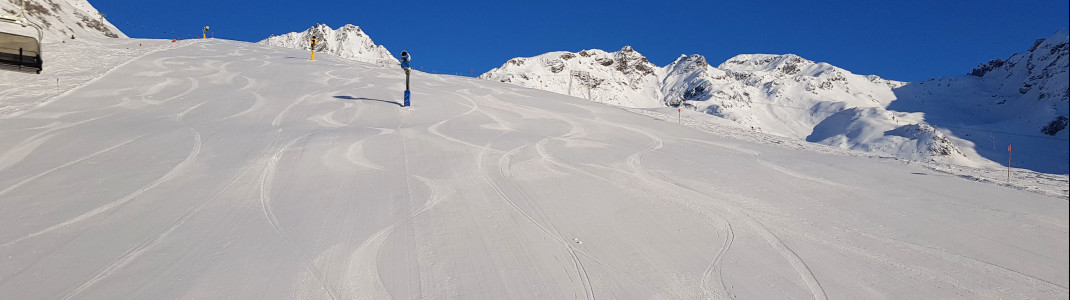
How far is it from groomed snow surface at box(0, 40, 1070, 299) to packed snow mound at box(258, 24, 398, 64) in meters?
179

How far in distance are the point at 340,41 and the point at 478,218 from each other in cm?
19960

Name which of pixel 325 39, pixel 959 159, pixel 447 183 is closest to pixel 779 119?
pixel 959 159

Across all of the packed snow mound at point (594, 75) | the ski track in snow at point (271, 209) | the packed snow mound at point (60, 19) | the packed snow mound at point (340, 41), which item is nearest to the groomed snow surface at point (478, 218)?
the ski track in snow at point (271, 209)

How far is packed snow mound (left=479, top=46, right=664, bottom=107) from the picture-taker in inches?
5379

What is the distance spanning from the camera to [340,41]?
186000 mm

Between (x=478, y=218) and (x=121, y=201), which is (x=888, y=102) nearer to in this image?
(x=478, y=218)

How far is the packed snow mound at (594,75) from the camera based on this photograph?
448 feet

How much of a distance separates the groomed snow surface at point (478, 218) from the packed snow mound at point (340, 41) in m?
179

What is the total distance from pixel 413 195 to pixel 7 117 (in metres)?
11.3

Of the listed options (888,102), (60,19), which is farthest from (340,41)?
(888,102)

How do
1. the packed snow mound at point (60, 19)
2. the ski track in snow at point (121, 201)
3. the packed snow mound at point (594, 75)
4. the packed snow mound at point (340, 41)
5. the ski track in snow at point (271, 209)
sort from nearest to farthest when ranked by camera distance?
the ski track in snow at point (271, 209) < the ski track in snow at point (121, 201) < the packed snow mound at point (60, 19) < the packed snow mound at point (594, 75) < the packed snow mound at point (340, 41)

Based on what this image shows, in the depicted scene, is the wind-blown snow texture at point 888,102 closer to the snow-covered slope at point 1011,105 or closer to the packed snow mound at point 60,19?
the snow-covered slope at point 1011,105

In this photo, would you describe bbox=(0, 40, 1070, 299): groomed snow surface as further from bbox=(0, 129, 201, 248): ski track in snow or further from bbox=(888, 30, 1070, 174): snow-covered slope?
bbox=(888, 30, 1070, 174): snow-covered slope

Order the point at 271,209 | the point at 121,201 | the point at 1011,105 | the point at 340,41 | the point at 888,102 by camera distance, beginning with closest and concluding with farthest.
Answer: the point at 271,209, the point at 121,201, the point at 1011,105, the point at 888,102, the point at 340,41
